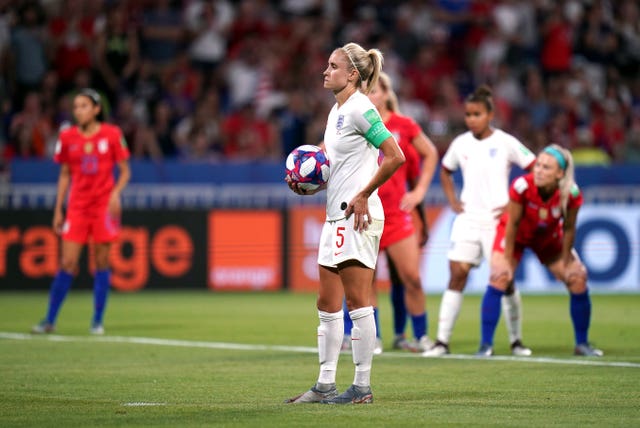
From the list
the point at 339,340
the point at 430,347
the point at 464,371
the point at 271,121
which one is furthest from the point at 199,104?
the point at 339,340

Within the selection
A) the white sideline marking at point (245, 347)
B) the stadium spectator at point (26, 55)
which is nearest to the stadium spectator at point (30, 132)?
the stadium spectator at point (26, 55)

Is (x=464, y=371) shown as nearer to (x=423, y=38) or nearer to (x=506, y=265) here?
(x=506, y=265)

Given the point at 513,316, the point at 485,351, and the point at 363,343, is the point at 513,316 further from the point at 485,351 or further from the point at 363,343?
the point at 363,343

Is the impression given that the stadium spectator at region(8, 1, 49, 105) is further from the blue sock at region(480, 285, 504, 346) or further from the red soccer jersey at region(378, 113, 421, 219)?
the blue sock at region(480, 285, 504, 346)

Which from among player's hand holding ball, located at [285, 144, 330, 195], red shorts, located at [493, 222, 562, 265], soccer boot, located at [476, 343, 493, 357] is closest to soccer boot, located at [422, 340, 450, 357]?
soccer boot, located at [476, 343, 493, 357]

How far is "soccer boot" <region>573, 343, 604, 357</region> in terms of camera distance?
1160 centimetres

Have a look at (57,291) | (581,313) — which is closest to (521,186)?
(581,313)

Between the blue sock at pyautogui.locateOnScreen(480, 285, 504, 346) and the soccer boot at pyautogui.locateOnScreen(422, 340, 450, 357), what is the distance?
1.24 feet

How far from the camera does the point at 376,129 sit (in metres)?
8.35

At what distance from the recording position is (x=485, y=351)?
11.7m

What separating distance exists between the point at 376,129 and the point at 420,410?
1.84m

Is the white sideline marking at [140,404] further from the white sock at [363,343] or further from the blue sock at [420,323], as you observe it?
the blue sock at [420,323]

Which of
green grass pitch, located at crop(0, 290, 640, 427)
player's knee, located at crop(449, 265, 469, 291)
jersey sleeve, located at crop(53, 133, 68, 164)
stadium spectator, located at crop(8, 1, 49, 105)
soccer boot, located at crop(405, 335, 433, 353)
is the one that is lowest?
green grass pitch, located at crop(0, 290, 640, 427)

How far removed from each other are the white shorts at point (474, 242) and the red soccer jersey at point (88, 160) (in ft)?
14.0
